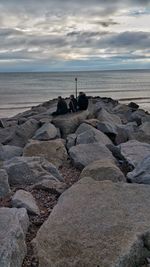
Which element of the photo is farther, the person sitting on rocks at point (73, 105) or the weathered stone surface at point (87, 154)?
the person sitting on rocks at point (73, 105)

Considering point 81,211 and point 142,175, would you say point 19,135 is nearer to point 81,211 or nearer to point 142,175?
point 142,175

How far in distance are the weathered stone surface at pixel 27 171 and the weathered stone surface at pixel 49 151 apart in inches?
66.2

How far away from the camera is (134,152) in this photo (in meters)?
11.1

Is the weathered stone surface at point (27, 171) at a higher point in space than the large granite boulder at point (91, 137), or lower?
higher

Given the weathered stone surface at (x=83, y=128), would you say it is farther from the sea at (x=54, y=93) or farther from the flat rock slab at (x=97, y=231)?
the sea at (x=54, y=93)

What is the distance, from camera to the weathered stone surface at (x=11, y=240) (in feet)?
17.2

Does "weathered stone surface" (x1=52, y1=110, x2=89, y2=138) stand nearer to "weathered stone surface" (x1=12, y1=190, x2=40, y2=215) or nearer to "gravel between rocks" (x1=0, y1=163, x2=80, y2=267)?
"gravel between rocks" (x1=0, y1=163, x2=80, y2=267)

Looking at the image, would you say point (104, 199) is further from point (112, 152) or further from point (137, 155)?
point (112, 152)

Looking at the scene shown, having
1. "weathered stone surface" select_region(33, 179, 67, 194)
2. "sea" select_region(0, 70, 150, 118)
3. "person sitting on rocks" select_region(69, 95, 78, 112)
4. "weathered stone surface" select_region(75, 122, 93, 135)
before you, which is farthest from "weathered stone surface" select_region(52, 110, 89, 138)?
"sea" select_region(0, 70, 150, 118)

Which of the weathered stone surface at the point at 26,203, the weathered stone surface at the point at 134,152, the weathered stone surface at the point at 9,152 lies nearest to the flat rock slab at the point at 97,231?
the weathered stone surface at the point at 26,203

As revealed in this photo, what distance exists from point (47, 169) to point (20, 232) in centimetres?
413

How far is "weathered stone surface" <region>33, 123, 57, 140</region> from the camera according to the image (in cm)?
1420

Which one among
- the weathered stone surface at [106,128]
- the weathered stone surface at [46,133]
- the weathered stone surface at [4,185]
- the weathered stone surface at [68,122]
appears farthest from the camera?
the weathered stone surface at [68,122]

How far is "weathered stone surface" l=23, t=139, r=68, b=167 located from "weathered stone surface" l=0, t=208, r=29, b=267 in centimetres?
529
